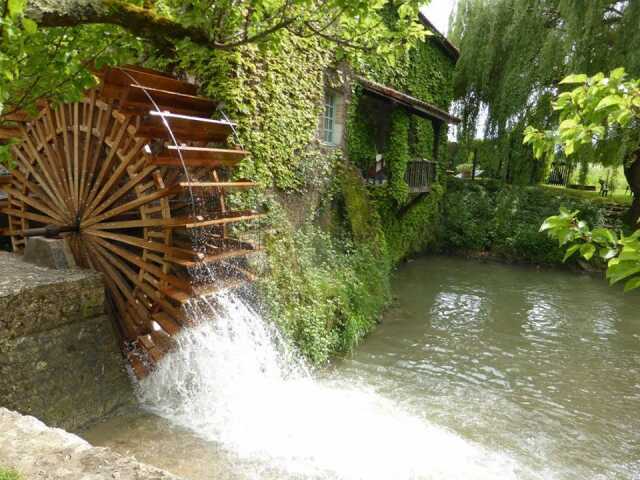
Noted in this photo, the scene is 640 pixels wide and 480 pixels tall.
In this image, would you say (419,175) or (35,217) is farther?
(419,175)

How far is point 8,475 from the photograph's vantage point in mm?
2029

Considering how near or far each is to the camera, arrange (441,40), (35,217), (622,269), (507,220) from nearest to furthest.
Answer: (622,269)
(35,217)
(441,40)
(507,220)

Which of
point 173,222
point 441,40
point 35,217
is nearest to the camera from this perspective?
point 173,222

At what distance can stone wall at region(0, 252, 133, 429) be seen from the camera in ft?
13.3

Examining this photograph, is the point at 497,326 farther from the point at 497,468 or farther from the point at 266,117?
the point at 266,117

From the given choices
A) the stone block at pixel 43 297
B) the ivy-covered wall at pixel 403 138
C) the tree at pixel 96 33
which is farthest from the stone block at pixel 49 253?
the ivy-covered wall at pixel 403 138

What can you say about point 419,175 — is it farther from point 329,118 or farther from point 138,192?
point 138,192

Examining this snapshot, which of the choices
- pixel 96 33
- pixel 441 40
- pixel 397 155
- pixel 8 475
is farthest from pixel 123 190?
pixel 441 40

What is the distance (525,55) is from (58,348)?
46.3 ft

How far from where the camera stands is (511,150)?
14445 millimetres

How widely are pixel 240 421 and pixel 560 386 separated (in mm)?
4234

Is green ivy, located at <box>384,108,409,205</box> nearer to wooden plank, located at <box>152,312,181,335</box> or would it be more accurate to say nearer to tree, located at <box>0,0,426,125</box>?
tree, located at <box>0,0,426,125</box>

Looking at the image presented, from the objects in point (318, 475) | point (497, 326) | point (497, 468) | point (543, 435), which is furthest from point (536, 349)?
point (318, 475)

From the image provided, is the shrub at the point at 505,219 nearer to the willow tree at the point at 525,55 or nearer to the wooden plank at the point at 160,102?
the willow tree at the point at 525,55
